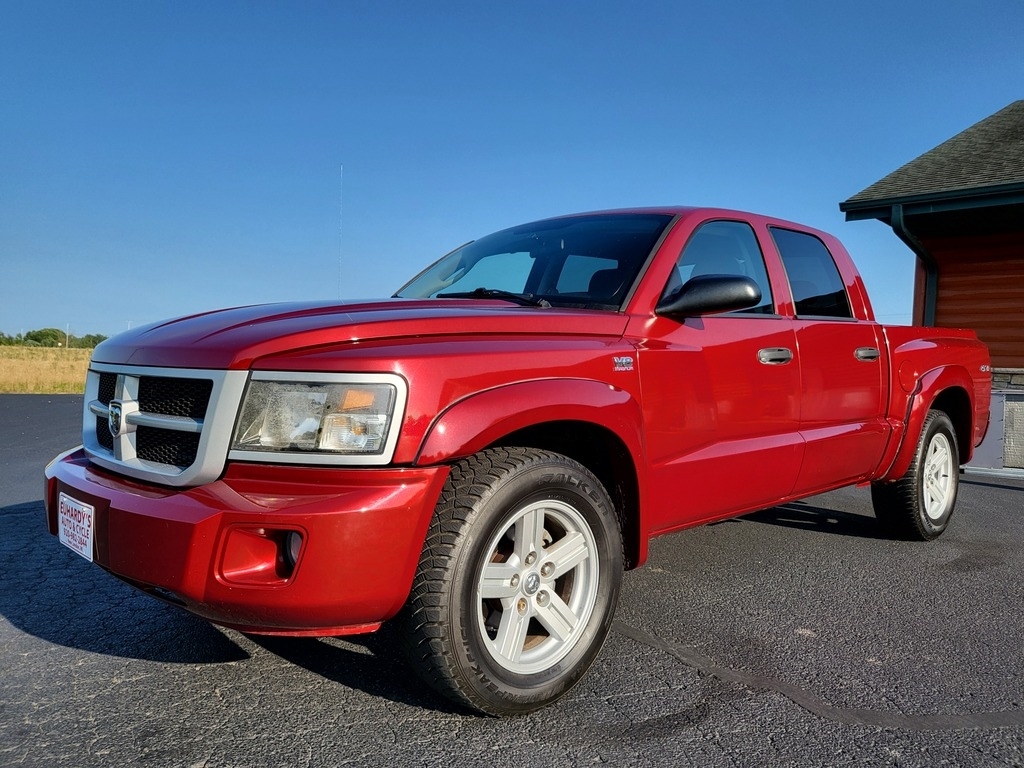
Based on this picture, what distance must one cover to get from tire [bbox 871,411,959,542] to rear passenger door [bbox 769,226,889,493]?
522 mm

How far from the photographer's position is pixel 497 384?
2.41 metres

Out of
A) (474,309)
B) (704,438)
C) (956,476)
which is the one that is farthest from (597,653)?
(956,476)

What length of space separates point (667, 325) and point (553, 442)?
69cm

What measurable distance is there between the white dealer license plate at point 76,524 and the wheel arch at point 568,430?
1.08 m

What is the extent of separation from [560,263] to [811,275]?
1542 mm

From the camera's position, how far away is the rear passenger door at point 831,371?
3.82 meters

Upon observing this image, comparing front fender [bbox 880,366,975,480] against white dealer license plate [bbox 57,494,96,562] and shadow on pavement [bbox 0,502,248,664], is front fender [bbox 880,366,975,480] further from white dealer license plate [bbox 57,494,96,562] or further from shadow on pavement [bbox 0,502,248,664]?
white dealer license plate [bbox 57,494,96,562]

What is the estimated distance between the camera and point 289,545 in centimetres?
216

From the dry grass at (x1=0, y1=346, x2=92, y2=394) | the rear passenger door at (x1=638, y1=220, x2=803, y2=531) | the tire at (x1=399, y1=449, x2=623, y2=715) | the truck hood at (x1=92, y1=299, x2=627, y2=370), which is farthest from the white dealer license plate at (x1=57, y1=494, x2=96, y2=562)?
the dry grass at (x1=0, y1=346, x2=92, y2=394)

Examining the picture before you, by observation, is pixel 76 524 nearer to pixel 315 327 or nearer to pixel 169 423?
pixel 169 423

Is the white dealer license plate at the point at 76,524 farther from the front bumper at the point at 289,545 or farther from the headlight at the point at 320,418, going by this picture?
the headlight at the point at 320,418

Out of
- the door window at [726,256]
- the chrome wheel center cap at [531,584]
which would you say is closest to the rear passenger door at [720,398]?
the door window at [726,256]

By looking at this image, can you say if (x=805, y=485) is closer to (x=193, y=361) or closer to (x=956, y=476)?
(x=956, y=476)

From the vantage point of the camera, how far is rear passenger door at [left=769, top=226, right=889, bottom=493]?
382cm
